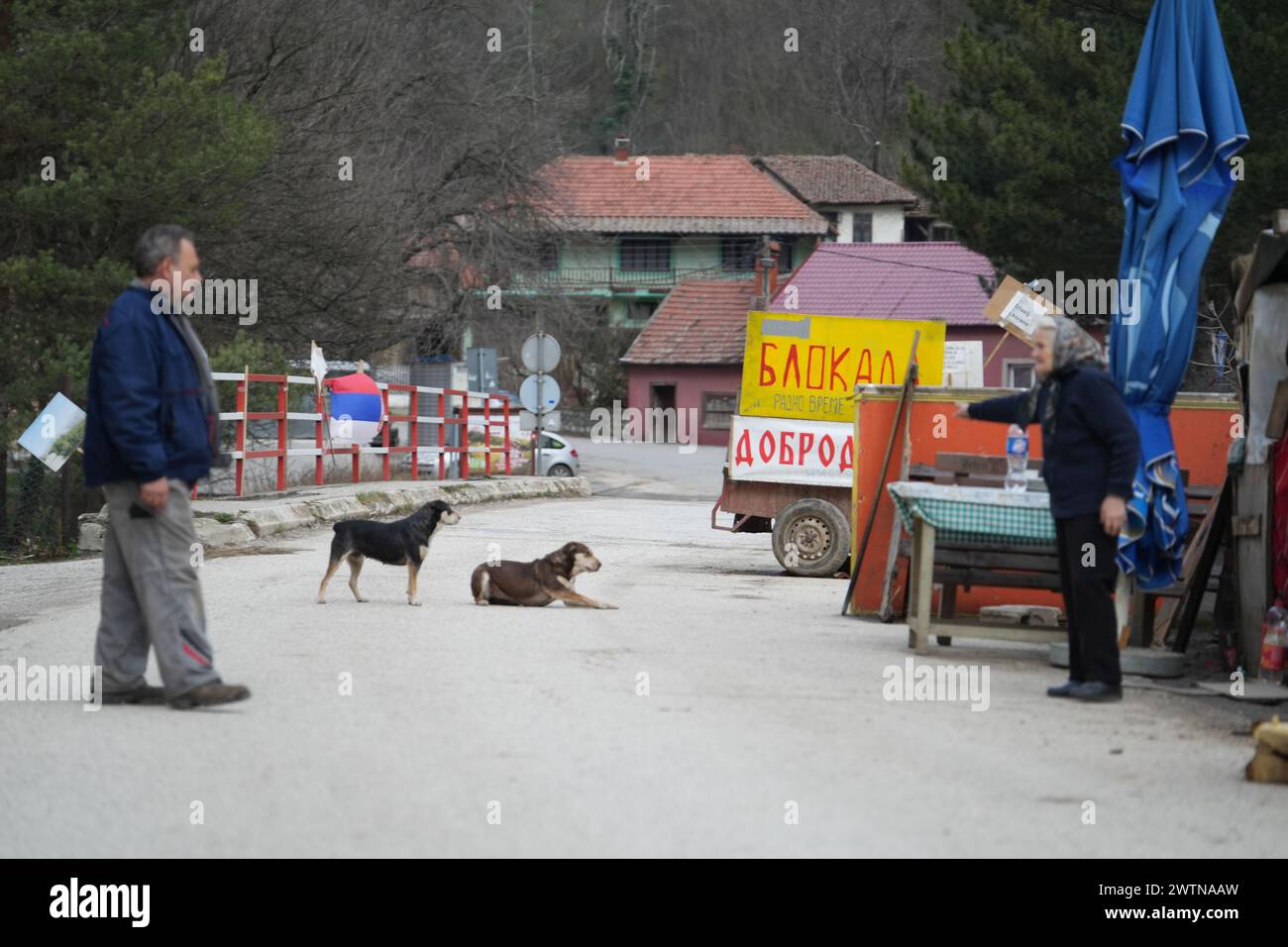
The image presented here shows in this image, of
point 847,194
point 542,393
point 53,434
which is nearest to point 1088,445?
point 53,434

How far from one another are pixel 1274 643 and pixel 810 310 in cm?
5752

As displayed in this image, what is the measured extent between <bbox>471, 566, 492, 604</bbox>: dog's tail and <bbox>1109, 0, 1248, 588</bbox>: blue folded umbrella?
4.84 meters

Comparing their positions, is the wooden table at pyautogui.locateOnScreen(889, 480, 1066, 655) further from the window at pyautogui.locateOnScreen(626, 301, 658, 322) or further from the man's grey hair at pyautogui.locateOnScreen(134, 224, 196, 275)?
the window at pyautogui.locateOnScreen(626, 301, 658, 322)

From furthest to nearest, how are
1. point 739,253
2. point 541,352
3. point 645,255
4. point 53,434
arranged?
point 645,255
point 739,253
point 541,352
point 53,434

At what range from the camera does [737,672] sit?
994 centimetres

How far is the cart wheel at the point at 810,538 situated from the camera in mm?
18078

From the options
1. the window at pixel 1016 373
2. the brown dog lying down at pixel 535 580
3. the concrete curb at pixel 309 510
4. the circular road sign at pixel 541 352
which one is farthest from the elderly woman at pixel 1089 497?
the window at pixel 1016 373

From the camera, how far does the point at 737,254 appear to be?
8525 centimetres

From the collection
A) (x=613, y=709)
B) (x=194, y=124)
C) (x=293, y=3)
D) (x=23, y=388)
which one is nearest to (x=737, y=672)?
(x=613, y=709)

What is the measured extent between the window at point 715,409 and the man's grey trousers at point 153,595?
210ft

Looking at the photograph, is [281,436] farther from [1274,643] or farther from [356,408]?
[1274,643]

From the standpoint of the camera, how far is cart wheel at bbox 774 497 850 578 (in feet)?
59.3
